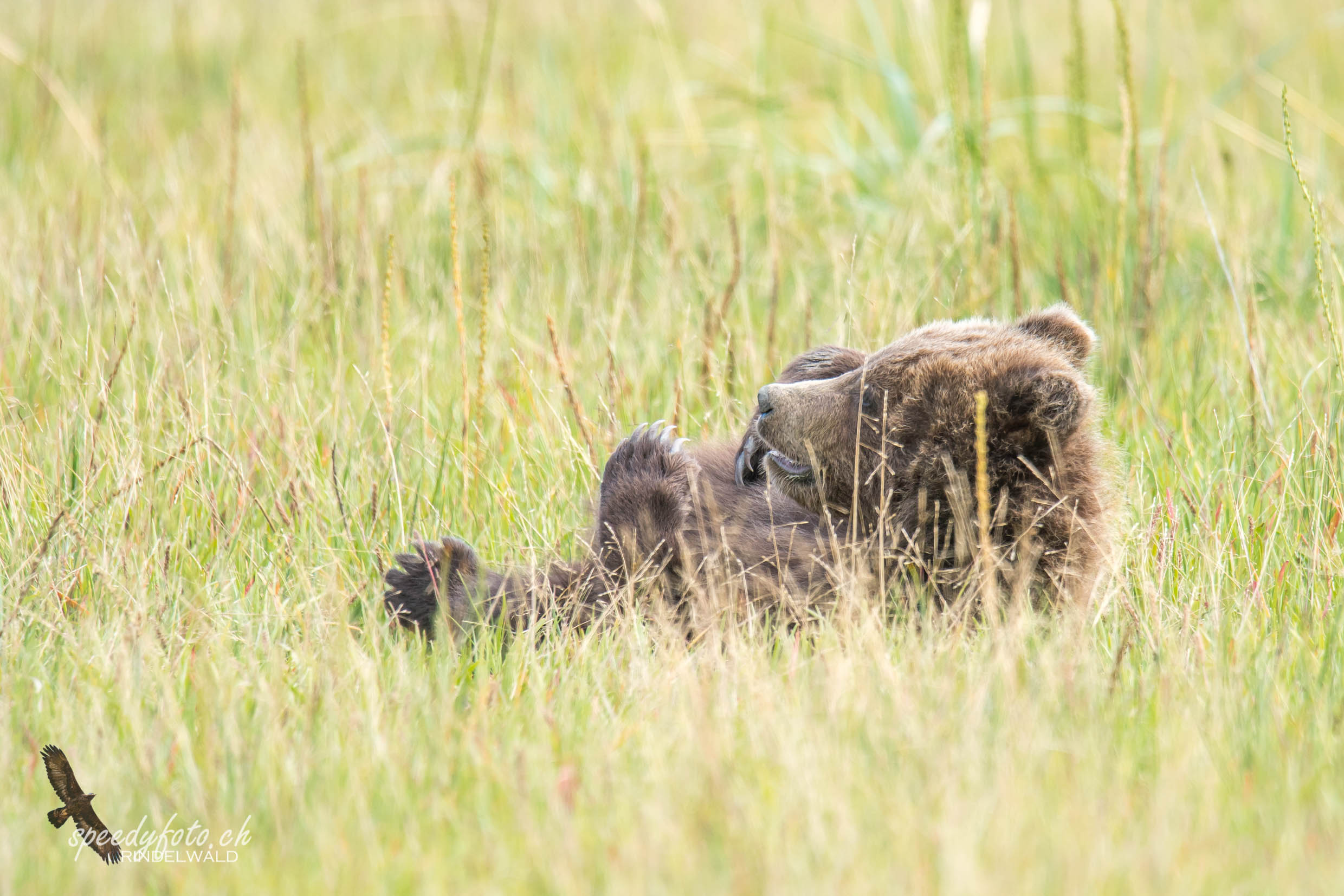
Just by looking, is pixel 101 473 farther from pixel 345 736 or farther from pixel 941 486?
pixel 941 486

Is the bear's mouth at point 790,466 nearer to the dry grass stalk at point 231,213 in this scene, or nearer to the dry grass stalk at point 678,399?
the dry grass stalk at point 678,399

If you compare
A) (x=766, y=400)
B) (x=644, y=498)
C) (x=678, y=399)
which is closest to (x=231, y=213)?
(x=678, y=399)

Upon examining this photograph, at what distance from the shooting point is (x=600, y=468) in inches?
161

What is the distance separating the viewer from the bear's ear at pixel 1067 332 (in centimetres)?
364

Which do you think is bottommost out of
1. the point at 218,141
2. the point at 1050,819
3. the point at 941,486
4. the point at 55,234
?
the point at 1050,819

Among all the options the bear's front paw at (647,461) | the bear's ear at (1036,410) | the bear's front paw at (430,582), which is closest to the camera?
the bear's ear at (1036,410)

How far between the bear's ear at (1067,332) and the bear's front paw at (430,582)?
6.05 ft

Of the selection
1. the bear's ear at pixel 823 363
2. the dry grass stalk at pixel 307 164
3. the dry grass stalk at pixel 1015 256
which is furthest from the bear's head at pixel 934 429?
the dry grass stalk at pixel 307 164

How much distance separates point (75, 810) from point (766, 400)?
2.02 m

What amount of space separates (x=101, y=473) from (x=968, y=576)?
2.58 m

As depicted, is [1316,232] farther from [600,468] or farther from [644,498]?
[600,468]

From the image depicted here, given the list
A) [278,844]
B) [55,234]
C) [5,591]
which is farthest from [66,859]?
[55,234]

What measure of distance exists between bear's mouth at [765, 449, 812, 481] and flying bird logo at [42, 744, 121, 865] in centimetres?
199

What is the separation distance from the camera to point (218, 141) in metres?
7.68
